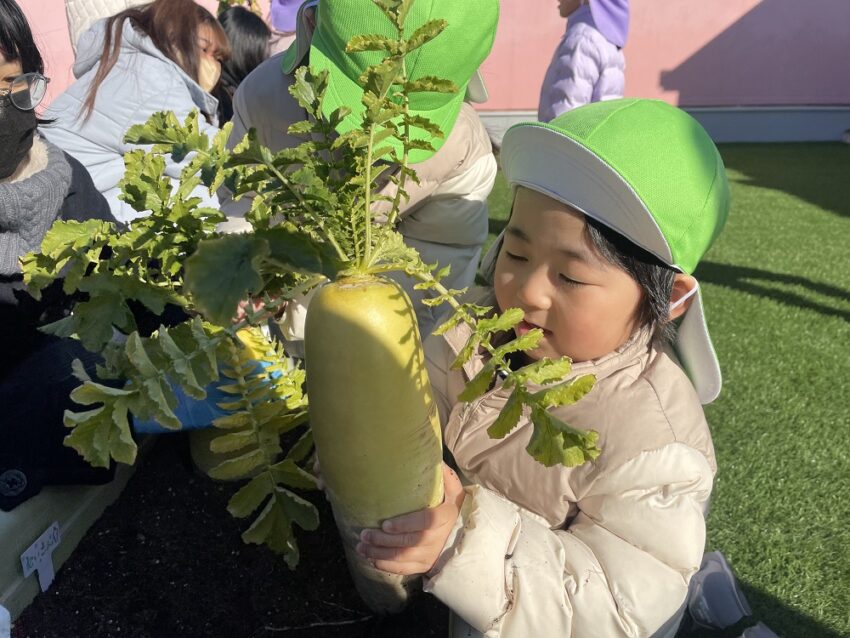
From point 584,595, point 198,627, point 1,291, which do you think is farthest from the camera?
point 1,291

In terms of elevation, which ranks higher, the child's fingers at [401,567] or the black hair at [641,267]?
the black hair at [641,267]

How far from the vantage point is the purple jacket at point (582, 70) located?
368 cm

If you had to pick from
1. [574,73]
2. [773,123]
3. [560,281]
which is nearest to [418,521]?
[560,281]

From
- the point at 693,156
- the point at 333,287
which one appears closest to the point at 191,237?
the point at 333,287

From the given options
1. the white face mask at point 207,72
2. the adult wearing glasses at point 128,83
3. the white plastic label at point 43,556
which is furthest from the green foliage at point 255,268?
the white face mask at point 207,72

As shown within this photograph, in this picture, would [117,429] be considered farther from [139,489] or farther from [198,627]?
[139,489]

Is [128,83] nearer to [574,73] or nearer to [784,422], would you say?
[574,73]

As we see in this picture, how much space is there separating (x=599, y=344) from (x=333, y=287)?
0.54m

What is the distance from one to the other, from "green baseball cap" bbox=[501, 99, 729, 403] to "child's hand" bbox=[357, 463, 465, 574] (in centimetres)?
61

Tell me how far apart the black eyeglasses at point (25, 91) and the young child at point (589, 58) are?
263cm

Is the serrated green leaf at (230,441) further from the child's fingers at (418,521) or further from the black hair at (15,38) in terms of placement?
the black hair at (15,38)

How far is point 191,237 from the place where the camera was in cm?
110

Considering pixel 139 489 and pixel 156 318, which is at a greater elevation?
pixel 156 318

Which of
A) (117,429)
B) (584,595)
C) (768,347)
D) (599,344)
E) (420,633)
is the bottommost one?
(768,347)
